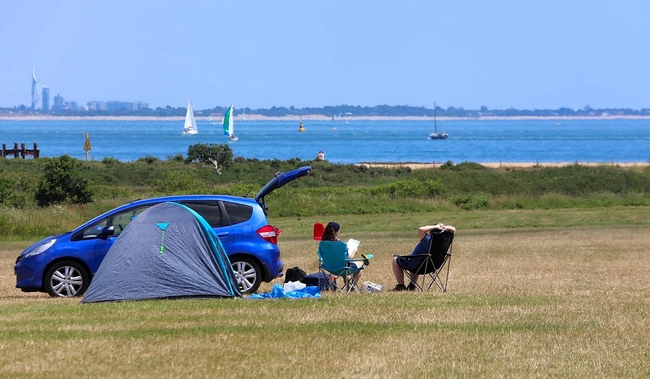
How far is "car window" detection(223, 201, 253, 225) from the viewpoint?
14.8 metres

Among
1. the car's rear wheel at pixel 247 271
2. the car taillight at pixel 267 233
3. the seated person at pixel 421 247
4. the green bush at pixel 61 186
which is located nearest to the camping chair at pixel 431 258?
the seated person at pixel 421 247

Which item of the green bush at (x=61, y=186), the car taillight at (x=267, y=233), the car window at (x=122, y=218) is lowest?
the green bush at (x=61, y=186)

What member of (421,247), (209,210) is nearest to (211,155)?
(209,210)

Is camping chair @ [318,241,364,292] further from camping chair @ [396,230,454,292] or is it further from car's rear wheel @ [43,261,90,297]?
car's rear wheel @ [43,261,90,297]

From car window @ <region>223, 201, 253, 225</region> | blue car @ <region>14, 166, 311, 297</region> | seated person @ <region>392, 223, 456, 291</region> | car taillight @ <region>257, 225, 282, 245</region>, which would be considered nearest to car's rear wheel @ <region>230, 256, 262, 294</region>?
blue car @ <region>14, 166, 311, 297</region>

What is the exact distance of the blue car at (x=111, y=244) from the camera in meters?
14.7

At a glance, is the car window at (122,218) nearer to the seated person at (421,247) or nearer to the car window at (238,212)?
the car window at (238,212)

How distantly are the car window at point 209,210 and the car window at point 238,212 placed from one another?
0.52ft

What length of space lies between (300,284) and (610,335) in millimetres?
5291

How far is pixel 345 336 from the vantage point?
9.52 metres

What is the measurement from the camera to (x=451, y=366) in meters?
8.22

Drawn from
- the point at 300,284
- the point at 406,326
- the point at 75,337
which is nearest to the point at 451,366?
the point at 406,326

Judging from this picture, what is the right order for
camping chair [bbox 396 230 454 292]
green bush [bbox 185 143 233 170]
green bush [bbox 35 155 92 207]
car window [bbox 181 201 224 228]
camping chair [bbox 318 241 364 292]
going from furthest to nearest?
green bush [bbox 185 143 233 170], green bush [bbox 35 155 92 207], car window [bbox 181 201 224 228], camping chair [bbox 396 230 454 292], camping chair [bbox 318 241 364 292]

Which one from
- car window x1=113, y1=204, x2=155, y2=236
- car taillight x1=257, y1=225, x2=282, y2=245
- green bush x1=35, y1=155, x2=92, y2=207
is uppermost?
car window x1=113, y1=204, x2=155, y2=236
